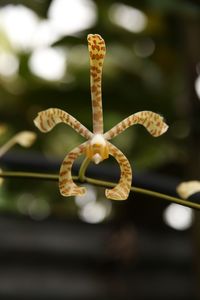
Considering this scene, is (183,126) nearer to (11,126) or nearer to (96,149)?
(11,126)

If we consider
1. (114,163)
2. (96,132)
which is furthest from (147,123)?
(114,163)

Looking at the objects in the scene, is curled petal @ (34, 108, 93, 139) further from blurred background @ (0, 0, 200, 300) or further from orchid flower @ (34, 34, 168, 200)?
blurred background @ (0, 0, 200, 300)

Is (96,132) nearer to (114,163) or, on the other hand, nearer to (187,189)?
(187,189)

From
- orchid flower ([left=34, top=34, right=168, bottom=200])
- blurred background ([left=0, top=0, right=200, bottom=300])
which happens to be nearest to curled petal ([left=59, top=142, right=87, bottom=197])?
orchid flower ([left=34, top=34, right=168, bottom=200])

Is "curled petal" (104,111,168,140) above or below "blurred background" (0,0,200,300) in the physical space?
below

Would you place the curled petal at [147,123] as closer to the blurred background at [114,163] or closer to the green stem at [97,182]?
the green stem at [97,182]

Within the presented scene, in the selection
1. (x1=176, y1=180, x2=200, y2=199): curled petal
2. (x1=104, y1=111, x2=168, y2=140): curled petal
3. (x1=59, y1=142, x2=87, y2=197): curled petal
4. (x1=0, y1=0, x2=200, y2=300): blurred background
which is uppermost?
(x1=0, y1=0, x2=200, y2=300): blurred background

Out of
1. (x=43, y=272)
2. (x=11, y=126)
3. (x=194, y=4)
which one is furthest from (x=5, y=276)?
(x=194, y=4)

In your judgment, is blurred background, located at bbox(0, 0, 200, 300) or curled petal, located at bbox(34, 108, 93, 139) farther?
blurred background, located at bbox(0, 0, 200, 300)
